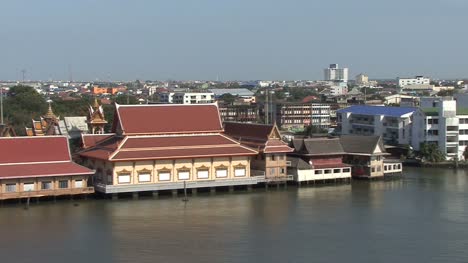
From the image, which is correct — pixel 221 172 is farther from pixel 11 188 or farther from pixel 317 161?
pixel 11 188

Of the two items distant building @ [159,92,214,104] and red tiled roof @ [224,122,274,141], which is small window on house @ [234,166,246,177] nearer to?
red tiled roof @ [224,122,274,141]

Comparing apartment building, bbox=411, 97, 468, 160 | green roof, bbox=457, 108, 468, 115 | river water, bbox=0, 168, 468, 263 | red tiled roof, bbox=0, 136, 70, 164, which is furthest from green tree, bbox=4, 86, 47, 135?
green roof, bbox=457, 108, 468, 115

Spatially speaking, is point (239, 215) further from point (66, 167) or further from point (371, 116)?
point (371, 116)

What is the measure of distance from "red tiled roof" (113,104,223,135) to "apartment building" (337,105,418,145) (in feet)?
44.6

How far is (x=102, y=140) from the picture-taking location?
28750mm

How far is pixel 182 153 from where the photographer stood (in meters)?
26.2

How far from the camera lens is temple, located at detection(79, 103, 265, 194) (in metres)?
25.6

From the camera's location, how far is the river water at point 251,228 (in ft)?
56.1

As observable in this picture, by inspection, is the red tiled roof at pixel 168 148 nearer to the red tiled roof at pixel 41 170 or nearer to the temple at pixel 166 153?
the temple at pixel 166 153

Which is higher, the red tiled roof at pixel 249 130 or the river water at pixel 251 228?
the red tiled roof at pixel 249 130

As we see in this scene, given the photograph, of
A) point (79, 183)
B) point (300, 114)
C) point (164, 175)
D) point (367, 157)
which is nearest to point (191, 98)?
point (300, 114)

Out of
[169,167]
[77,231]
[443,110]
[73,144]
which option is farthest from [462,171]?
[77,231]

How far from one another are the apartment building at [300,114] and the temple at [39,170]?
32.3m

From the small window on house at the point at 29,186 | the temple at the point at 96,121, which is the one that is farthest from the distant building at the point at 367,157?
the small window on house at the point at 29,186
